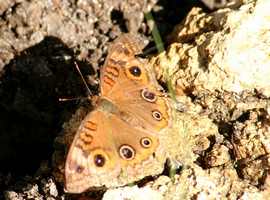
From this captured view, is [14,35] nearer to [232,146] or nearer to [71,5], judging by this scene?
[71,5]

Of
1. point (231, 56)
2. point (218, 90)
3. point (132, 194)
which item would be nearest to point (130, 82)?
point (218, 90)

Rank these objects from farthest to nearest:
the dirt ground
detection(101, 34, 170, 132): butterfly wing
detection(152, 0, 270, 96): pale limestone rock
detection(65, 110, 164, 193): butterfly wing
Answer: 1. the dirt ground
2. detection(101, 34, 170, 132): butterfly wing
3. detection(152, 0, 270, 96): pale limestone rock
4. detection(65, 110, 164, 193): butterfly wing

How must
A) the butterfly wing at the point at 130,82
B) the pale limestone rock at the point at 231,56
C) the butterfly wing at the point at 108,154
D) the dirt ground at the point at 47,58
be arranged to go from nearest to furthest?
the butterfly wing at the point at 108,154, the pale limestone rock at the point at 231,56, the butterfly wing at the point at 130,82, the dirt ground at the point at 47,58

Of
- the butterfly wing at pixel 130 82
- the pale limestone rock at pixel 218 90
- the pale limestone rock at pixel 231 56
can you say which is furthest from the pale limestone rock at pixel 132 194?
the pale limestone rock at pixel 231 56

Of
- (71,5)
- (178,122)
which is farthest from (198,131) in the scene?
A: (71,5)

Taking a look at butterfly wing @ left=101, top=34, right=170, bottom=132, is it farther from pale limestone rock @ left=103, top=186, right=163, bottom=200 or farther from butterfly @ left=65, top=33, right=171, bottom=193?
pale limestone rock @ left=103, top=186, right=163, bottom=200

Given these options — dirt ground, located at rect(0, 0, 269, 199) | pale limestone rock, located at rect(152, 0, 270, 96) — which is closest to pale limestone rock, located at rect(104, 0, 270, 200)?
pale limestone rock, located at rect(152, 0, 270, 96)

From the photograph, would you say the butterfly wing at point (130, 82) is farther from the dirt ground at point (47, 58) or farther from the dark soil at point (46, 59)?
the dark soil at point (46, 59)
